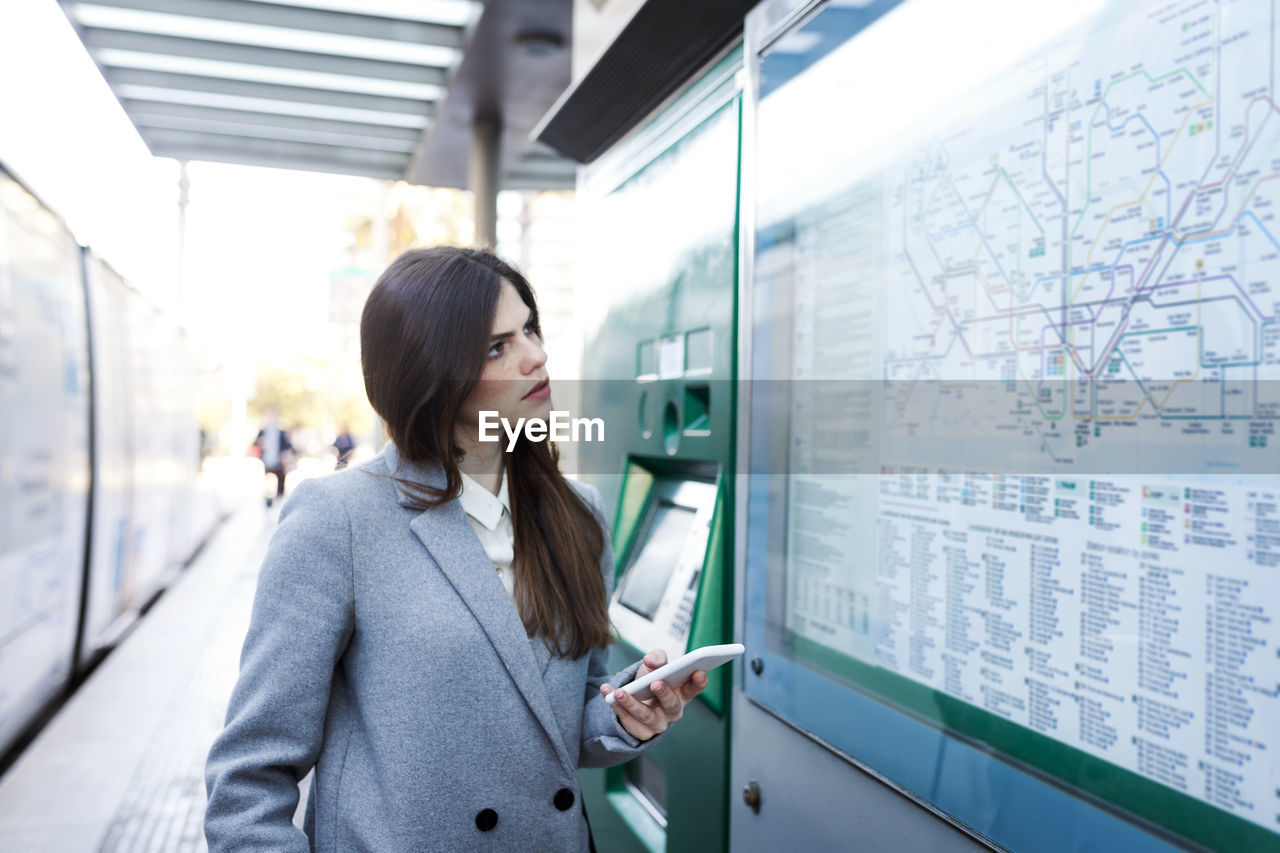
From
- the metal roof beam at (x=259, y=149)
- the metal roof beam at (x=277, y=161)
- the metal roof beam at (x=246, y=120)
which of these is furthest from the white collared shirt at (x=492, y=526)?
the metal roof beam at (x=277, y=161)

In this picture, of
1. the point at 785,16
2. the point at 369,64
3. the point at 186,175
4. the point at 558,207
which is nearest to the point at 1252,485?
the point at 785,16

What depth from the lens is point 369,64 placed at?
5.34m

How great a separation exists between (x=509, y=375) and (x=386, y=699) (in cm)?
54

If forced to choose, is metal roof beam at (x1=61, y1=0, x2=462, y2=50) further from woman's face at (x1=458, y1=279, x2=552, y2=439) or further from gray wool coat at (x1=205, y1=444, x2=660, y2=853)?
gray wool coat at (x1=205, y1=444, x2=660, y2=853)

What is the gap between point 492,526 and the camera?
160cm

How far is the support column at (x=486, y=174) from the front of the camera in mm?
5656

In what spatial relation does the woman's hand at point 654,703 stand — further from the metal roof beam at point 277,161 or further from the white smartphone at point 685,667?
the metal roof beam at point 277,161

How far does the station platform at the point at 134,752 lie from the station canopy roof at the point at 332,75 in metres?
3.35

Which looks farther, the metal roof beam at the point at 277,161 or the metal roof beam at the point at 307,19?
the metal roof beam at the point at 277,161

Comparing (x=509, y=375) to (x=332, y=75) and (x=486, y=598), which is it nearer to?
(x=486, y=598)

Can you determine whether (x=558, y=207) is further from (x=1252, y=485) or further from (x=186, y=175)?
(x=1252, y=485)

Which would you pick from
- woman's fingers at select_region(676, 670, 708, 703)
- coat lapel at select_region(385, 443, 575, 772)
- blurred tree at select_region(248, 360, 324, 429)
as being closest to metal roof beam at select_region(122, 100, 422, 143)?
coat lapel at select_region(385, 443, 575, 772)

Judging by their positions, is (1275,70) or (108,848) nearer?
(1275,70)

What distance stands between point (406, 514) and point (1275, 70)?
1.25 m
